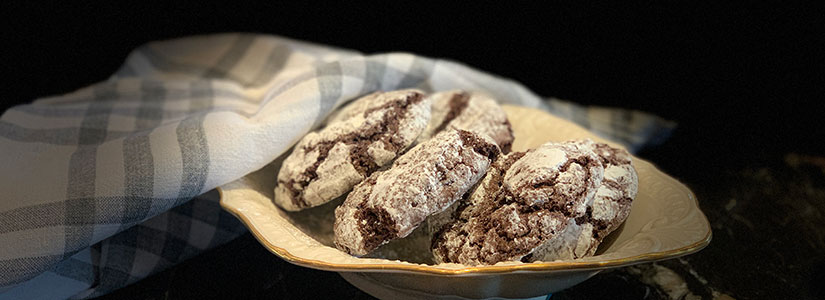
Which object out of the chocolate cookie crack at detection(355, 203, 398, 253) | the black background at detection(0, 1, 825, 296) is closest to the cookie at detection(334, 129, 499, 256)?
the chocolate cookie crack at detection(355, 203, 398, 253)

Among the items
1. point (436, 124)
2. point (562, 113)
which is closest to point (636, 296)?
point (436, 124)

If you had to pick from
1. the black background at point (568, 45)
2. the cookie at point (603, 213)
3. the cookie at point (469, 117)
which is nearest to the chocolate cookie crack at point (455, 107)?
the cookie at point (469, 117)

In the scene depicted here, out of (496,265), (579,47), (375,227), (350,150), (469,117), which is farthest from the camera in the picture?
(579,47)

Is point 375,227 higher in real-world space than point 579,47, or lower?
higher

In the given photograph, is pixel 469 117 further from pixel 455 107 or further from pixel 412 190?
pixel 412 190

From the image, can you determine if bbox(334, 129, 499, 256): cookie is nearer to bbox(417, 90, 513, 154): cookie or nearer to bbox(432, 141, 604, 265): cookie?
bbox(432, 141, 604, 265): cookie

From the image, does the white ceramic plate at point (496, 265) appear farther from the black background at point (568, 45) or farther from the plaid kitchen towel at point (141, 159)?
the black background at point (568, 45)

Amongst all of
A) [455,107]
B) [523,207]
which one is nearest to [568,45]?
[455,107]
